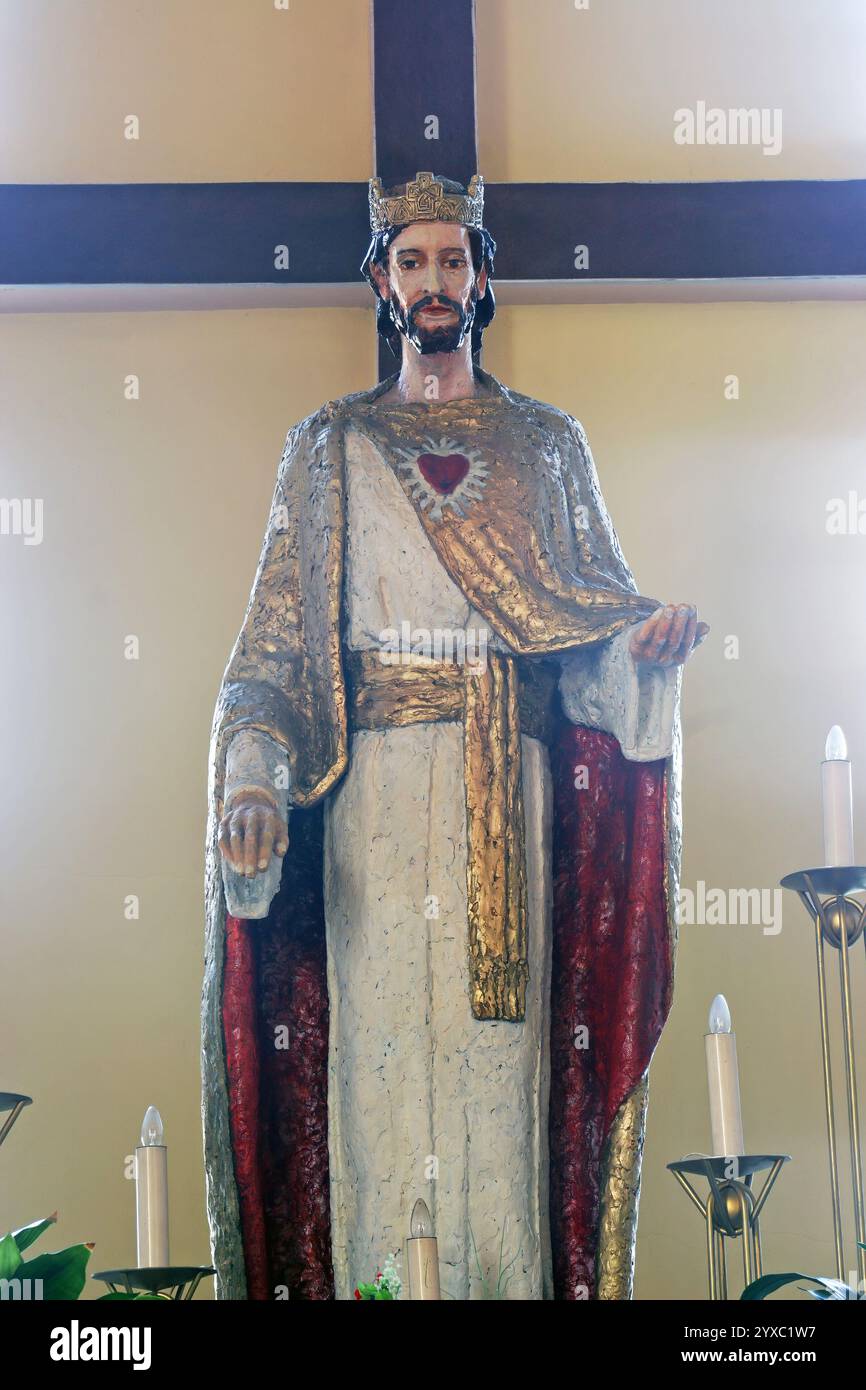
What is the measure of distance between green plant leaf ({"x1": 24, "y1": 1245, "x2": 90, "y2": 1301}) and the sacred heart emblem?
59.7 inches

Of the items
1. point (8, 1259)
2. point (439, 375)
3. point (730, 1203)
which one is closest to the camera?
point (8, 1259)

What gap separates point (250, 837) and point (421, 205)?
119cm

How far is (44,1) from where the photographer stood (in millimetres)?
4887

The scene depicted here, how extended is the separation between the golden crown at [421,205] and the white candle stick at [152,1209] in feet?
5.45

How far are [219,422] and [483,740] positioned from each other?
157 cm

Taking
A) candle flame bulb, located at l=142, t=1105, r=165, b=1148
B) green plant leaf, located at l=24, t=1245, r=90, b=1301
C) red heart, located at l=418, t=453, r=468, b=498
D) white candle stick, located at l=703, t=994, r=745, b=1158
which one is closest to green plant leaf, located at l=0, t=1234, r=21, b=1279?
green plant leaf, located at l=24, t=1245, r=90, b=1301

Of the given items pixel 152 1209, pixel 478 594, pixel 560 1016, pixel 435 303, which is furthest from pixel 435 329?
pixel 152 1209

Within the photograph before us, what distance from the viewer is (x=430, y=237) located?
3.67 meters

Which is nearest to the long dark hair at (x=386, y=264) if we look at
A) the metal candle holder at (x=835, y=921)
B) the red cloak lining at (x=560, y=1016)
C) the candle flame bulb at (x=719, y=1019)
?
the red cloak lining at (x=560, y=1016)

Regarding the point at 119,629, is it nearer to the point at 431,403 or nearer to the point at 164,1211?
the point at 431,403

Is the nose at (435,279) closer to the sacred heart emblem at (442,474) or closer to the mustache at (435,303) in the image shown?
the mustache at (435,303)

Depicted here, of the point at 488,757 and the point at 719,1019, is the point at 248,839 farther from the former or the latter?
the point at 719,1019

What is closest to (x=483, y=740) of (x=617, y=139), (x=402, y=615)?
(x=402, y=615)

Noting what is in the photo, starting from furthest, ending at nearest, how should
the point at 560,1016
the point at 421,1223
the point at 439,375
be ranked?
the point at 439,375, the point at 560,1016, the point at 421,1223
